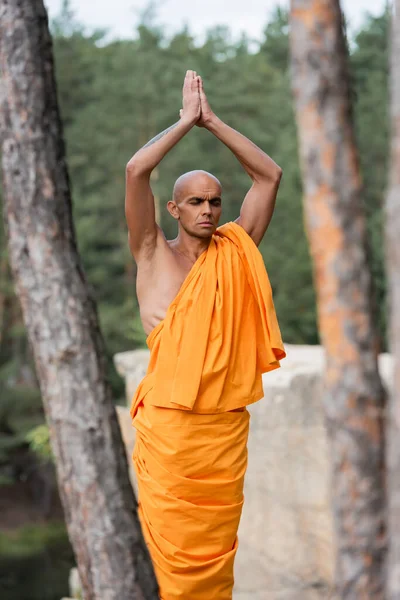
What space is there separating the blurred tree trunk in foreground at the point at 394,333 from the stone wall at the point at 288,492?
403cm

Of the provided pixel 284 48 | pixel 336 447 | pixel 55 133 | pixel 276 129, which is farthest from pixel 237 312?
pixel 284 48

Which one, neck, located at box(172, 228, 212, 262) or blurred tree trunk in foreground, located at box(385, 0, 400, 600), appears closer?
blurred tree trunk in foreground, located at box(385, 0, 400, 600)

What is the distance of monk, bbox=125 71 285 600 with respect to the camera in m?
3.10

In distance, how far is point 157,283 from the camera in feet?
10.5

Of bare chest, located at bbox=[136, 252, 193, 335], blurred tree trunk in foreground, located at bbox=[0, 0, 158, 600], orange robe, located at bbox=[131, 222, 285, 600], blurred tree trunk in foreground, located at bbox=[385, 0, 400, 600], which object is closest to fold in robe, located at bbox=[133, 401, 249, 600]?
orange robe, located at bbox=[131, 222, 285, 600]

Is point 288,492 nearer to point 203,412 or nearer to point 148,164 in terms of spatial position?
point 203,412

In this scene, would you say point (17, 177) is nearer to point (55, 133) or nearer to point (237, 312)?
point (55, 133)

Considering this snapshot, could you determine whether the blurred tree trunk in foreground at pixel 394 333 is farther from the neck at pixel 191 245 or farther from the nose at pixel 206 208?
the neck at pixel 191 245

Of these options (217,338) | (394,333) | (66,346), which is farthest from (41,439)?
(394,333)

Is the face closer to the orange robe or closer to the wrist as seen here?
the orange robe

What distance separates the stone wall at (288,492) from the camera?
5711 mm

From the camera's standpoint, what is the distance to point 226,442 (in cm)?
316

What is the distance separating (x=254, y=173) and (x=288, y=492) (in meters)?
3.16

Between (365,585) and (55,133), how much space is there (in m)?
1.26
